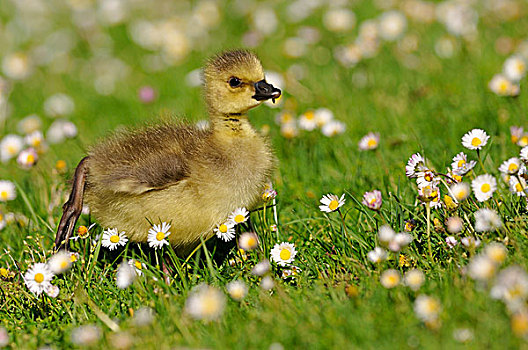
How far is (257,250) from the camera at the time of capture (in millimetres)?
3385

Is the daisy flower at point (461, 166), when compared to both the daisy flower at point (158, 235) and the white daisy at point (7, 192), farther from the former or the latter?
the white daisy at point (7, 192)

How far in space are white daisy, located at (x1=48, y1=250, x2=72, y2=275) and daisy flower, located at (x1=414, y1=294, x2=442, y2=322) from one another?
64.2 inches

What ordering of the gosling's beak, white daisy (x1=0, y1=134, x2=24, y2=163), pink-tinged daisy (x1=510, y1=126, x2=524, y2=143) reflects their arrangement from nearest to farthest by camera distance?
the gosling's beak → pink-tinged daisy (x1=510, y1=126, x2=524, y2=143) → white daisy (x1=0, y1=134, x2=24, y2=163)

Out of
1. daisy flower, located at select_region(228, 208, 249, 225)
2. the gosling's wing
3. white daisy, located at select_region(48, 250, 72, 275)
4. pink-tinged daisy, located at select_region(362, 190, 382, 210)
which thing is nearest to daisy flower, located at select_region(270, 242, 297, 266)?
daisy flower, located at select_region(228, 208, 249, 225)

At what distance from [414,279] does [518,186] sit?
0.79 meters

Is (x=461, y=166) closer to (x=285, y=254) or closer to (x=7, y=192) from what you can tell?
(x=285, y=254)

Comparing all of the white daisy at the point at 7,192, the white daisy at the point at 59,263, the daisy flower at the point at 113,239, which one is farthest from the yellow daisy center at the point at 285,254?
the white daisy at the point at 7,192

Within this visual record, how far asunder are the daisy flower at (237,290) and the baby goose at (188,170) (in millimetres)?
450

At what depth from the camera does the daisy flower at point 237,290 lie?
2893mm

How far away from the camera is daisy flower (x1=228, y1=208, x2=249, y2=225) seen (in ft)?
10.7

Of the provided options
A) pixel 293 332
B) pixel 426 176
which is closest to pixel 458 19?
pixel 426 176

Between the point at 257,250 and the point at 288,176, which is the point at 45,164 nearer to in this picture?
the point at 288,176

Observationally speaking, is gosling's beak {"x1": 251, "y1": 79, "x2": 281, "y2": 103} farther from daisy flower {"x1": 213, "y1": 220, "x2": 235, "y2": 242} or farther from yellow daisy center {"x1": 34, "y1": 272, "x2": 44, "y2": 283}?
yellow daisy center {"x1": 34, "y1": 272, "x2": 44, "y2": 283}

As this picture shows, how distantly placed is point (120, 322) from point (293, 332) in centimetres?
83
